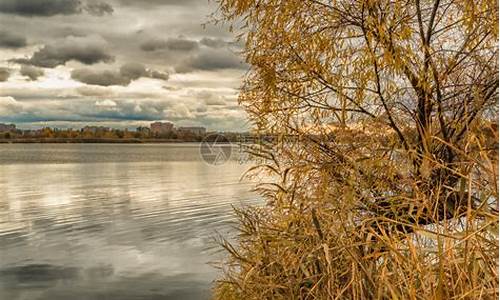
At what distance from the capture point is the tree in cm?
394

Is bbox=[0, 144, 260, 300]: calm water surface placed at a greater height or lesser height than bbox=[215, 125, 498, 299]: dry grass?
lesser

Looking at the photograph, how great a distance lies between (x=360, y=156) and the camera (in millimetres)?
4684

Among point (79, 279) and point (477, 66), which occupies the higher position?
point (477, 66)

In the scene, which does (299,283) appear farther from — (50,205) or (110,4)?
(110,4)

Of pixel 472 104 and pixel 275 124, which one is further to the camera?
pixel 275 124

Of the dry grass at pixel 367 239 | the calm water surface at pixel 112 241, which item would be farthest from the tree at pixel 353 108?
the calm water surface at pixel 112 241

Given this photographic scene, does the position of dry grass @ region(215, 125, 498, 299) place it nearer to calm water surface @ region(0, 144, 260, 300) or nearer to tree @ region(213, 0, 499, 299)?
tree @ region(213, 0, 499, 299)

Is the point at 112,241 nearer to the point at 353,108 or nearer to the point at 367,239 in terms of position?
the point at 353,108

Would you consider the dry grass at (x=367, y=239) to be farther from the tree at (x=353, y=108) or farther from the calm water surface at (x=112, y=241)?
the calm water surface at (x=112, y=241)

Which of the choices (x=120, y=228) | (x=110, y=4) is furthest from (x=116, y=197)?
(x=110, y=4)

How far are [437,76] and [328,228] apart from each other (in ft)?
5.36

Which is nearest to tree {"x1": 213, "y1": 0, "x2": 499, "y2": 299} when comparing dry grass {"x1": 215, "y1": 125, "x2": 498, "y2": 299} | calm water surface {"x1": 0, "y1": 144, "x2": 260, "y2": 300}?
dry grass {"x1": 215, "y1": 125, "x2": 498, "y2": 299}

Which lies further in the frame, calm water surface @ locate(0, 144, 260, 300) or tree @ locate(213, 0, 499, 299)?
calm water surface @ locate(0, 144, 260, 300)

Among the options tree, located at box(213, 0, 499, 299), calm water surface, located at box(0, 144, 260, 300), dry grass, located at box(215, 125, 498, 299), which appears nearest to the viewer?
dry grass, located at box(215, 125, 498, 299)
